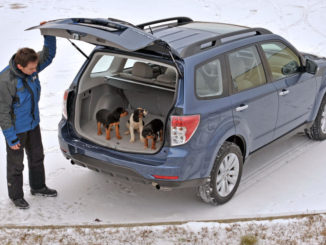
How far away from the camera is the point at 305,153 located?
6.64 m

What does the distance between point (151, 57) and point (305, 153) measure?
109 inches

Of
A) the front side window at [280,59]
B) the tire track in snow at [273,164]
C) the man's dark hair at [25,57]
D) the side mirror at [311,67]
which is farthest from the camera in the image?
the side mirror at [311,67]

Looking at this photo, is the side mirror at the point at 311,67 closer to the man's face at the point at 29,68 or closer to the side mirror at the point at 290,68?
the side mirror at the point at 290,68

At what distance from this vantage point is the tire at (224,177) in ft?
16.6

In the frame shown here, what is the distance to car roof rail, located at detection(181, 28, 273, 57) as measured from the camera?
4844 mm

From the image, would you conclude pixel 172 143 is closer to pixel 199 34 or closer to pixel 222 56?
pixel 222 56

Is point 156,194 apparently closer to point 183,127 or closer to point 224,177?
point 224,177

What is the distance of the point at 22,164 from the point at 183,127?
1.72 m

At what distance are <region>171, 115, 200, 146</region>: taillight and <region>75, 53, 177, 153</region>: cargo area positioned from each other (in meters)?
0.70

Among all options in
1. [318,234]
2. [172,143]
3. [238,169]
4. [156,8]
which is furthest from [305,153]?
[156,8]

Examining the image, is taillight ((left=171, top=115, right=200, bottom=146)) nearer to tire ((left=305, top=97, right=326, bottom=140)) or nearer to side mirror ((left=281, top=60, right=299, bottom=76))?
side mirror ((left=281, top=60, right=299, bottom=76))

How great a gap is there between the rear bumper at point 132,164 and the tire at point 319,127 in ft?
8.28

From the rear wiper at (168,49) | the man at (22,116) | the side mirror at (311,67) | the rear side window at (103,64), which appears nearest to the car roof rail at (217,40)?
the rear wiper at (168,49)

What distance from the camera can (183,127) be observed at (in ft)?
15.1
